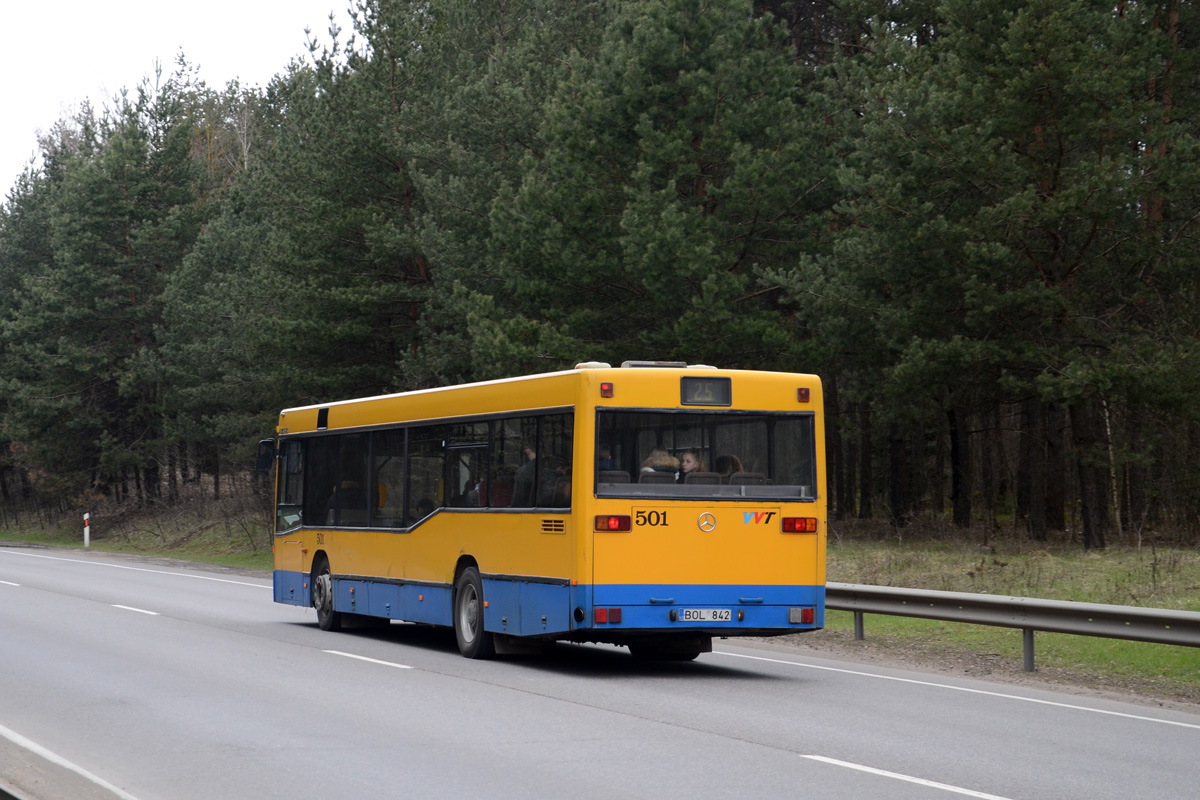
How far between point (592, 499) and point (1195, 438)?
27356 mm

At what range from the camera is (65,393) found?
60.8 m

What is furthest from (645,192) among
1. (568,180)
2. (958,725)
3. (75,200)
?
(75,200)

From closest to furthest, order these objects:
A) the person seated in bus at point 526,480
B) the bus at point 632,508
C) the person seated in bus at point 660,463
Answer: the bus at point 632,508, the person seated in bus at point 660,463, the person seated in bus at point 526,480

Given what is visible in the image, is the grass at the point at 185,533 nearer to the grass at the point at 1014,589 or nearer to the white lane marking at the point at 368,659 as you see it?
the grass at the point at 1014,589

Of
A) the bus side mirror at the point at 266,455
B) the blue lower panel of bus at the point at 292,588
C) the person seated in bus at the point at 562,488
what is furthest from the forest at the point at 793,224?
the person seated in bus at the point at 562,488

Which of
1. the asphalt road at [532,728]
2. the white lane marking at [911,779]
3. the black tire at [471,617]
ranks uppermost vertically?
the black tire at [471,617]

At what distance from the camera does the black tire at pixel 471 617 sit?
15641 millimetres

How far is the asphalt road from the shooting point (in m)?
8.42

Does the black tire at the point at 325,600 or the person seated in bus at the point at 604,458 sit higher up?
the person seated in bus at the point at 604,458

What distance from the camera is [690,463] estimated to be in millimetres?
14438

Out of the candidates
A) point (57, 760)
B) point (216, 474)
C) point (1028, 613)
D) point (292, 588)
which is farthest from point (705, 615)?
point (216, 474)

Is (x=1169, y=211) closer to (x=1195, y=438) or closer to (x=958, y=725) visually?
(x=1195, y=438)

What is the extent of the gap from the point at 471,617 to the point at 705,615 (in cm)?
299

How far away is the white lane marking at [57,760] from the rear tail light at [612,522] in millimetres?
5510
